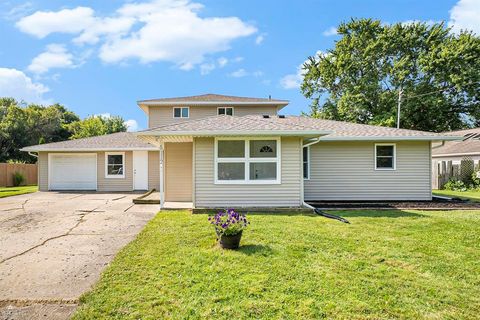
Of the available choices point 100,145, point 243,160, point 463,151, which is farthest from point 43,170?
point 463,151

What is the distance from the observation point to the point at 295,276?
390 centimetres

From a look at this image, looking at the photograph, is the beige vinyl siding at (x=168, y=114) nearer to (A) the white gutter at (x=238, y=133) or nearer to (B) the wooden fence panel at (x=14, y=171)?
(A) the white gutter at (x=238, y=133)

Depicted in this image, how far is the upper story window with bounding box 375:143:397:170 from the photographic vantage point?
11211 millimetres

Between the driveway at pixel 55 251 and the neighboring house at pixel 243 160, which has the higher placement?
the neighboring house at pixel 243 160

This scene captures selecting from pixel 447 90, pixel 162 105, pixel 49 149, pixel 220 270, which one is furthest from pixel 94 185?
pixel 447 90

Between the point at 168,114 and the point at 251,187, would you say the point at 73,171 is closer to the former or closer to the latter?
the point at 168,114

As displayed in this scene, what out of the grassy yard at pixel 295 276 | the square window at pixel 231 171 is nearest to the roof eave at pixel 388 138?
the square window at pixel 231 171

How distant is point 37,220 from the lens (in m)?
7.74

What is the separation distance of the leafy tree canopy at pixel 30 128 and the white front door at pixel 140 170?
21910mm

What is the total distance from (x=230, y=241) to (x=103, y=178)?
44.0 ft

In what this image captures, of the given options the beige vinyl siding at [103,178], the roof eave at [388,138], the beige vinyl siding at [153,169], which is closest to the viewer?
the roof eave at [388,138]

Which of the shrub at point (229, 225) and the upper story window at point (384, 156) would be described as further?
the upper story window at point (384, 156)

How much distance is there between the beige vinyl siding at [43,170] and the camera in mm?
16141

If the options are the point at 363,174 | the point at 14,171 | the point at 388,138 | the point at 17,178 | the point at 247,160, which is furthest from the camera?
the point at 14,171
